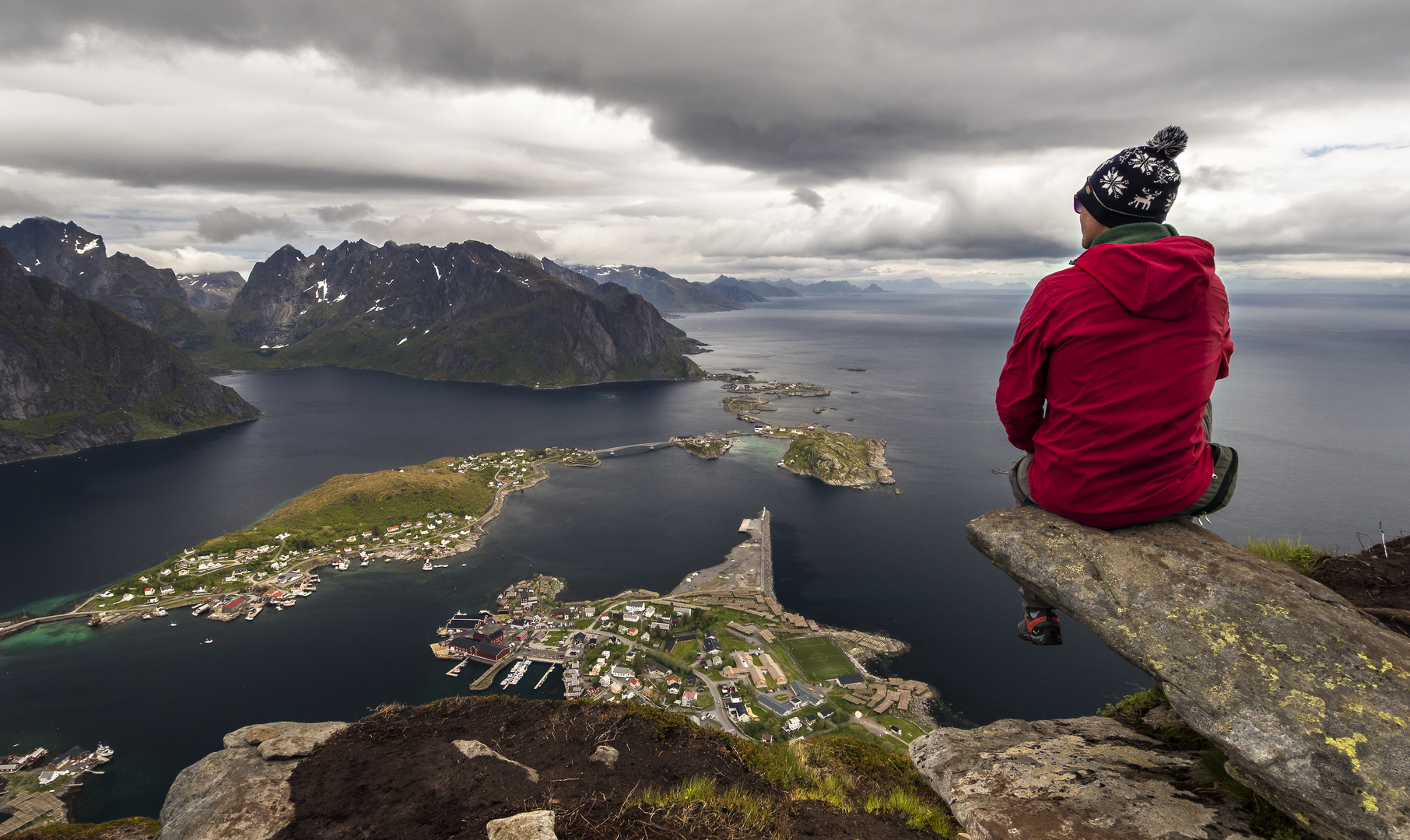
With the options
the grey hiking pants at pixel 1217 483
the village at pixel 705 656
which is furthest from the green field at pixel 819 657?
the grey hiking pants at pixel 1217 483

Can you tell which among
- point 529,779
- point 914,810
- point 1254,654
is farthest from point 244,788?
point 1254,654

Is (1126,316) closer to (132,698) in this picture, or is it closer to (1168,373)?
(1168,373)

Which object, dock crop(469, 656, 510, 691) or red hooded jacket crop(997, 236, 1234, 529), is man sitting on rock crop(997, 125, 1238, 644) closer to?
red hooded jacket crop(997, 236, 1234, 529)

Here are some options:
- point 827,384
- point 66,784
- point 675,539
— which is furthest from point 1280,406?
point 66,784

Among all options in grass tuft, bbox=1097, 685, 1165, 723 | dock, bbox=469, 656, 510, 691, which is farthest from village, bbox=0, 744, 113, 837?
grass tuft, bbox=1097, 685, 1165, 723

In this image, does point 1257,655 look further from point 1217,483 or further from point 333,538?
point 333,538
